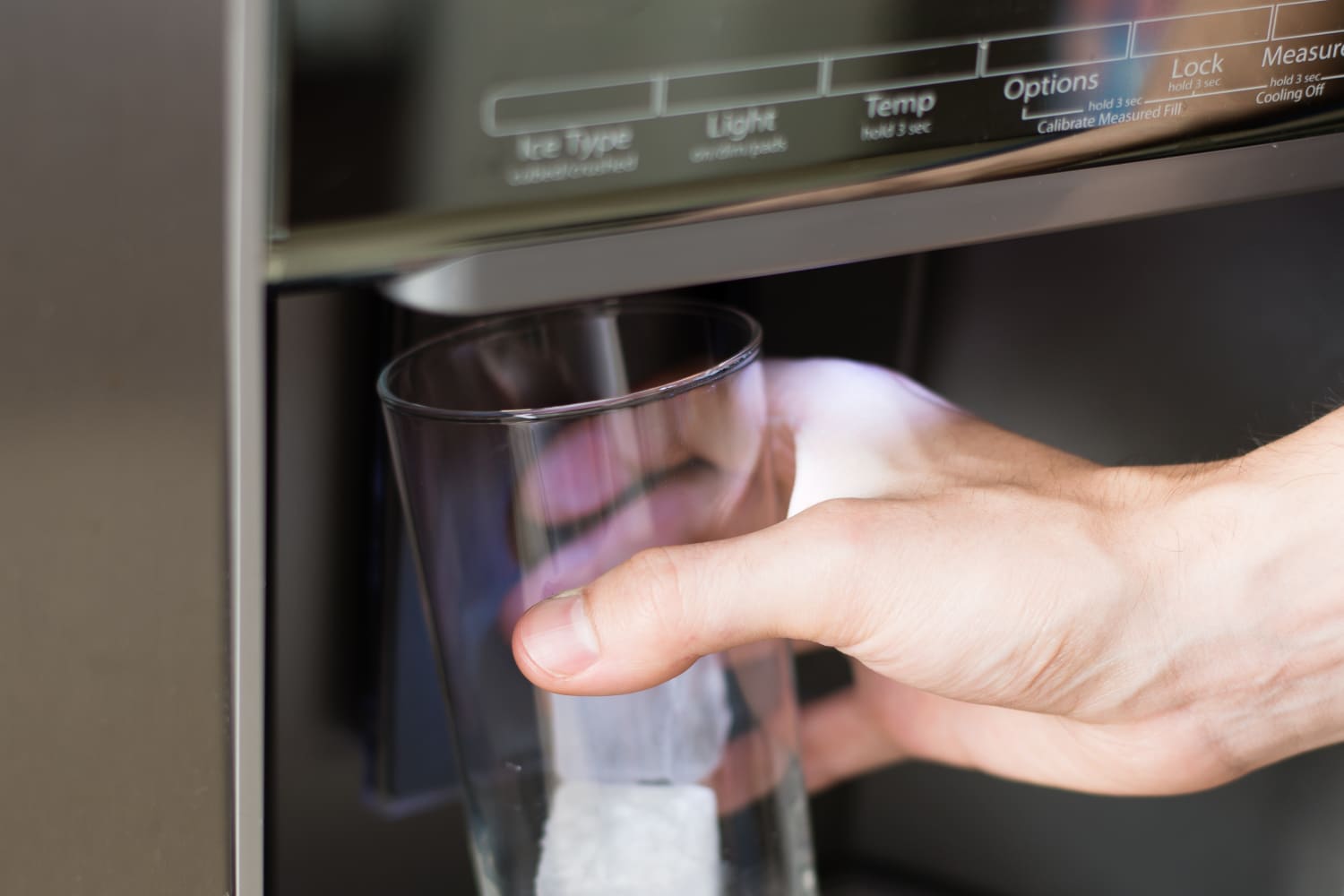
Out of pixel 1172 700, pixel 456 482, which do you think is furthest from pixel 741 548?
pixel 1172 700

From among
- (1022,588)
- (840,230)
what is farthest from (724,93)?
(1022,588)

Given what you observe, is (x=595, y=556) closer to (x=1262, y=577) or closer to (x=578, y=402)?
(x=578, y=402)

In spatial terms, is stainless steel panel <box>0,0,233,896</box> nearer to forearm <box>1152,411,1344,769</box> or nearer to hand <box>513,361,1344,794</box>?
hand <box>513,361,1344,794</box>

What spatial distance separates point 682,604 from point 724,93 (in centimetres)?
13

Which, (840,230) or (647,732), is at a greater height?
(840,230)

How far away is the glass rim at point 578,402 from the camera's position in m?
0.29

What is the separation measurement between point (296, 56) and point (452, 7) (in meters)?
0.03

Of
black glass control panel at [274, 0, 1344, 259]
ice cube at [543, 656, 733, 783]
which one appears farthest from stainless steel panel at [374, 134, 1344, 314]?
ice cube at [543, 656, 733, 783]

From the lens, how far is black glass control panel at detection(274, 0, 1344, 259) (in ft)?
0.63

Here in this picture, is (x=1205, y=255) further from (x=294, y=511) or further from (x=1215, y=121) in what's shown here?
(x=294, y=511)

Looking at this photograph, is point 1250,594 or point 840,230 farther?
point 1250,594

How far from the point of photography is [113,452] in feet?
0.68

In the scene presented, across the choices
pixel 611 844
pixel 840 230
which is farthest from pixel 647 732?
pixel 840 230

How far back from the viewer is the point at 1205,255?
0.37 metres
